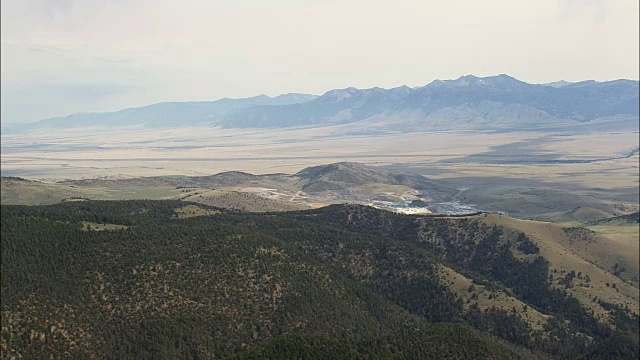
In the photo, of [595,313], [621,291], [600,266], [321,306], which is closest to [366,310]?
[321,306]

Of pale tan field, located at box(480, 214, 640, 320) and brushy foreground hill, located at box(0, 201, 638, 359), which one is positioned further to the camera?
pale tan field, located at box(480, 214, 640, 320)

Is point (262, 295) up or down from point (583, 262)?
up

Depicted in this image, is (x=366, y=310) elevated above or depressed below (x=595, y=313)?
above

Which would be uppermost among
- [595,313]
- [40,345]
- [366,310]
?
[40,345]

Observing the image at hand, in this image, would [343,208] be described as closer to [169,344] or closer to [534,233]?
[534,233]

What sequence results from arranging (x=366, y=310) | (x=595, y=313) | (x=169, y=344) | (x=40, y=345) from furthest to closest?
(x=595, y=313)
(x=366, y=310)
(x=169, y=344)
(x=40, y=345)

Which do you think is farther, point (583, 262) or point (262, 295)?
point (583, 262)

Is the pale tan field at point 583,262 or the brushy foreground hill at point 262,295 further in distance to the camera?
the pale tan field at point 583,262

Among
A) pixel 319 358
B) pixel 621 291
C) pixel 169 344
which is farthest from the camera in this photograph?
pixel 621 291
